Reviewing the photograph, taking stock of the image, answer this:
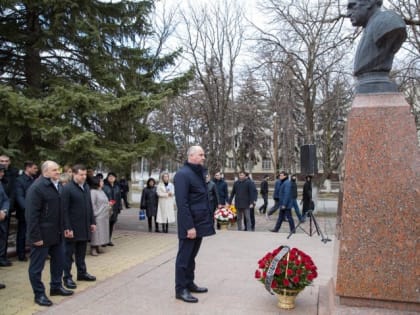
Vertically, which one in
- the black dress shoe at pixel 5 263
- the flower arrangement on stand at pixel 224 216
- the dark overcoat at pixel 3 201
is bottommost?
the black dress shoe at pixel 5 263

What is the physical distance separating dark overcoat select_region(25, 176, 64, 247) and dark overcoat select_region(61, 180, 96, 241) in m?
0.60

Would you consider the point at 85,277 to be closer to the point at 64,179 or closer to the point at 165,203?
the point at 64,179

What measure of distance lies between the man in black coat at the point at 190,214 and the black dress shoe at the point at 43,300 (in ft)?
5.11

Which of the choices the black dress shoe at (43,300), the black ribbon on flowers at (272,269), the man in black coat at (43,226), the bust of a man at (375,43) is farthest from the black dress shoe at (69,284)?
the bust of a man at (375,43)

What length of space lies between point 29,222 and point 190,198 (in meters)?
1.95

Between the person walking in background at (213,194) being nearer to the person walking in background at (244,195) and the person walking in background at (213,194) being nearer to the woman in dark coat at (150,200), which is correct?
the person walking in background at (244,195)

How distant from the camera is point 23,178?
767 centimetres

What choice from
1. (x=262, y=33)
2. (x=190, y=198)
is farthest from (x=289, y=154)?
(x=190, y=198)

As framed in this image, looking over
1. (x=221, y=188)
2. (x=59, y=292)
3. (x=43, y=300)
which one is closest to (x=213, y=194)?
(x=221, y=188)

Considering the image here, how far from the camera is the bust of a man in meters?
4.25

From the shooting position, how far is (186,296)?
5.10 meters

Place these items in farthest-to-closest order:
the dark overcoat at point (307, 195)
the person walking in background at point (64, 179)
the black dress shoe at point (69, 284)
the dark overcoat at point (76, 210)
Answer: the dark overcoat at point (307, 195) < the person walking in background at point (64, 179) < the dark overcoat at point (76, 210) < the black dress shoe at point (69, 284)

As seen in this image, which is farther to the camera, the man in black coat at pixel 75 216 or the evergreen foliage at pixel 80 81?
the evergreen foliage at pixel 80 81

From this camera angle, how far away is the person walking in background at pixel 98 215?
8.37 metres
